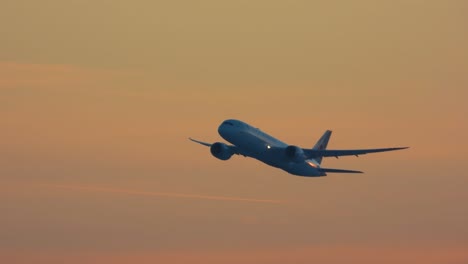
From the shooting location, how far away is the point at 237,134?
16475 cm

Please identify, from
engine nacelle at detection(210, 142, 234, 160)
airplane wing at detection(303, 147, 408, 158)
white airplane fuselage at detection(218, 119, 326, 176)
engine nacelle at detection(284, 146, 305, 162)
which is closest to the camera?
white airplane fuselage at detection(218, 119, 326, 176)

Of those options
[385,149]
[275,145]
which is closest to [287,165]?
[275,145]

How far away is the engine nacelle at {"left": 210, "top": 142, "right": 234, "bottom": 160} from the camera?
17700cm

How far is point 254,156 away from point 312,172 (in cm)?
1597

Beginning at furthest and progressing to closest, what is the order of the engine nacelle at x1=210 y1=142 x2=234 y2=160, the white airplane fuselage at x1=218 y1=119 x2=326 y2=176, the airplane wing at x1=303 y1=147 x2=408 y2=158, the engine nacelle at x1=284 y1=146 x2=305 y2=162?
the engine nacelle at x1=210 y1=142 x2=234 y2=160 < the engine nacelle at x1=284 y1=146 x2=305 y2=162 < the airplane wing at x1=303 y1=147 x2=408 y2=158 < the white airplane fuselage at x1=218 y1=119 x2=326 y2=176

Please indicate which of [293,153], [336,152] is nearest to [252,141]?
[293,153]

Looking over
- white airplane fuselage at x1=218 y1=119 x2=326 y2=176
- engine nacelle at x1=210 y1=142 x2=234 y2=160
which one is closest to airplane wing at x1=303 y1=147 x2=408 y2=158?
white airplane fuselage at x1=218 y1=119 x2=326 y2=176

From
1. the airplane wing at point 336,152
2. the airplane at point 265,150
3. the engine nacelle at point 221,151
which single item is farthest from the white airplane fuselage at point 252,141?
the engine nacelle at point 221,151

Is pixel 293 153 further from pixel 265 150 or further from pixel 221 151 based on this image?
pixel 221 151

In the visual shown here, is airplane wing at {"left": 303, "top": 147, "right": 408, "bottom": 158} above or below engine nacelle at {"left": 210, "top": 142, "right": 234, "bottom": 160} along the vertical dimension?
below

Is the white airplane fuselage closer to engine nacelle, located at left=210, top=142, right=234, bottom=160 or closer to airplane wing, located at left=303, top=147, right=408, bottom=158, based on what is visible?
airplane wing, located at left=303, top=147, right=408, bottom=158

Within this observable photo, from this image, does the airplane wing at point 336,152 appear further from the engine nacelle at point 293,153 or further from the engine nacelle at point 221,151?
the engine nacelle at point 221,151

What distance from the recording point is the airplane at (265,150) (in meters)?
165

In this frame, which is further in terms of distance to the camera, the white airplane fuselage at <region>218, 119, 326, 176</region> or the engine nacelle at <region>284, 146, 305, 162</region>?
the engine nacelle at <region>284, 146, 305, 162</region>
